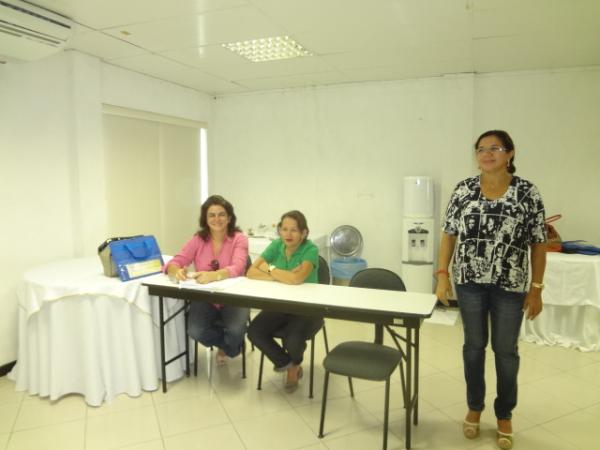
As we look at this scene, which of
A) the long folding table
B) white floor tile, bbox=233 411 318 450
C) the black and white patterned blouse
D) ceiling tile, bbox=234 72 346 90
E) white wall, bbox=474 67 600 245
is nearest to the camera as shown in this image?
the black and white patterned blouse

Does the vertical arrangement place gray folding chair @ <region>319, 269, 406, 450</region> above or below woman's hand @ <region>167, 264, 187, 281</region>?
below

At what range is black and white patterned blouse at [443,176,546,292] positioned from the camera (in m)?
2.02

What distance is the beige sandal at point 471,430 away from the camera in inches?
89.0

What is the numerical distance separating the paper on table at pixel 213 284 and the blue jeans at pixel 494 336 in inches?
51.8

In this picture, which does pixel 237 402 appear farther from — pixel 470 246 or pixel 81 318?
pixel 470 246

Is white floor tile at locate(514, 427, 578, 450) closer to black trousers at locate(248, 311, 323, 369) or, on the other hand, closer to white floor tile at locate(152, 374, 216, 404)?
black trousers at locate(248, 311, 323, 369)

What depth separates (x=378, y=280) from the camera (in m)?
2.65

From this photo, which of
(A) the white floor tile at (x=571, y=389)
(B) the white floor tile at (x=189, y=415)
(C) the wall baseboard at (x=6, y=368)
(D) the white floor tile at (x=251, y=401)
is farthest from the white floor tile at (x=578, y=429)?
(C) the wall baseboard at (x=6, y=368)

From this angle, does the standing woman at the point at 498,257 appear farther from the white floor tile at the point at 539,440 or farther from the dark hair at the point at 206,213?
the dark hair at the point at 206,213

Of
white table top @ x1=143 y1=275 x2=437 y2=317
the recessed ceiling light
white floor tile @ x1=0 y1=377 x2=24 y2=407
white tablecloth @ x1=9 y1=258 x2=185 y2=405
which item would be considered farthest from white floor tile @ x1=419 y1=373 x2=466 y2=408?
the recessed ceiling light

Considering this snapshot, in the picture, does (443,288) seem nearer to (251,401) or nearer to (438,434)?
(438,434)

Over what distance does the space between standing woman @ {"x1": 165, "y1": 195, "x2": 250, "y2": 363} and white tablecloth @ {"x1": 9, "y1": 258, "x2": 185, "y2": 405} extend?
29cm

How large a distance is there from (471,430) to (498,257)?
0.95 meters

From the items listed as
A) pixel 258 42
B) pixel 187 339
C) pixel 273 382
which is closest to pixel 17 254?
pixel 187 339
